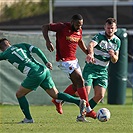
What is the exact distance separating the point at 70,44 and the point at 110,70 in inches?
261

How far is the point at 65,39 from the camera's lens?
1396cm

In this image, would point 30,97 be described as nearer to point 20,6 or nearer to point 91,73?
point 91,73

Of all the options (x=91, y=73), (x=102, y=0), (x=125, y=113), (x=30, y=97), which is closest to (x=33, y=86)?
(x=91, y=73)

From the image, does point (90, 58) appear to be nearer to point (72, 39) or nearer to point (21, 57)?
point (72, 39)

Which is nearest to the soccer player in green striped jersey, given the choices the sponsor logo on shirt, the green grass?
the sponsor logo on shirt

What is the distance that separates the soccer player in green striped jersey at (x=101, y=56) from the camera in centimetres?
1418

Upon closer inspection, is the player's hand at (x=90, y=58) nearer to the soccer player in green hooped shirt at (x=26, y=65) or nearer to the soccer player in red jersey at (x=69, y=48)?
the soccer player in red jersey at (x=69, y=48)

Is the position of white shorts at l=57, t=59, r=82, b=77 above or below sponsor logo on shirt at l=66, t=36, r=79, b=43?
below

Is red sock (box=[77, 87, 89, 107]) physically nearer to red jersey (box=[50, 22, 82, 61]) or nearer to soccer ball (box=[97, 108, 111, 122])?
soccer ball (box=[97, 108, 111, 122])

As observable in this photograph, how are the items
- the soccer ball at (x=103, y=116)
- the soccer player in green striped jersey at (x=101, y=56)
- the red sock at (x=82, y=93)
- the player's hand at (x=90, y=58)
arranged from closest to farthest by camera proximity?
the player's hand at (x=90, y=58)
the soccer ball at (x=103, y=116)
the red sock at (x=82, y=93)
the soccer player in green striped jersey at (x=101, y=56)

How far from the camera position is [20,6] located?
51688mm

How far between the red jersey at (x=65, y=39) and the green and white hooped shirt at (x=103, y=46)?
0.45 m

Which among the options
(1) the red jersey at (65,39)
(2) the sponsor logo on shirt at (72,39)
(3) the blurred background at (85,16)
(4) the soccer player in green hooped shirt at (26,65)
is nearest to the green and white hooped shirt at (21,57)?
(4) the soccer player in green hooped shirt at (26,65)

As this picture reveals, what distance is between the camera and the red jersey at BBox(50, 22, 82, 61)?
549 inches
